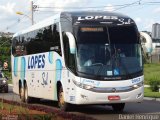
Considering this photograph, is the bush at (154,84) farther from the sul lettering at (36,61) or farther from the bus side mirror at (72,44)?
the bus side mirror at (72,44)

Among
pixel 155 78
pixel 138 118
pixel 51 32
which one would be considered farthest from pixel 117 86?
pixel 155 78

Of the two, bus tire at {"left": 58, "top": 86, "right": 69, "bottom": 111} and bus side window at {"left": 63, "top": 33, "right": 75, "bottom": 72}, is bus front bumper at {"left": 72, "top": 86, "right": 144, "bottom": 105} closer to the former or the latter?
bus side window at {"left": 63, "top": 33, "right": 75, "bottom": 72}

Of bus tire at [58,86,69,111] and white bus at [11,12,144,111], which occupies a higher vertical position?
white bus at [11,12,144,111]

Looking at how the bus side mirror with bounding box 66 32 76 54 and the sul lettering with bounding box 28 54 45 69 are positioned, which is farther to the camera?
the sul lettering with bounding box 28 54 45 69

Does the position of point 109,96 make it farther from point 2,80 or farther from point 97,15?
point 2,80

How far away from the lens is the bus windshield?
17.2m

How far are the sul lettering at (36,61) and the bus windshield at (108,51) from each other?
4285 mm

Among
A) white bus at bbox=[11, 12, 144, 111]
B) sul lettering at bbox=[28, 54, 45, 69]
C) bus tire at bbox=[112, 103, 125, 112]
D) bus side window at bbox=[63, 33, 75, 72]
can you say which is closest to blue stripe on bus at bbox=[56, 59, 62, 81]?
white bus at bbox=[11, 12, 144, 111]

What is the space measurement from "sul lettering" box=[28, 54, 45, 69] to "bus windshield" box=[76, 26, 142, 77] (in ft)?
14.1

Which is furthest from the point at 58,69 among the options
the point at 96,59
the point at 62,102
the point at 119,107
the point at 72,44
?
the point at 119,107

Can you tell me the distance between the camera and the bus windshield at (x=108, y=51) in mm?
17188

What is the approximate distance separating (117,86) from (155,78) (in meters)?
16.7

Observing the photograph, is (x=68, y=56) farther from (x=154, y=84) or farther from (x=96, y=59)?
(x=154, y=84)

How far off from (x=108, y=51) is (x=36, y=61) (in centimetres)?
602
